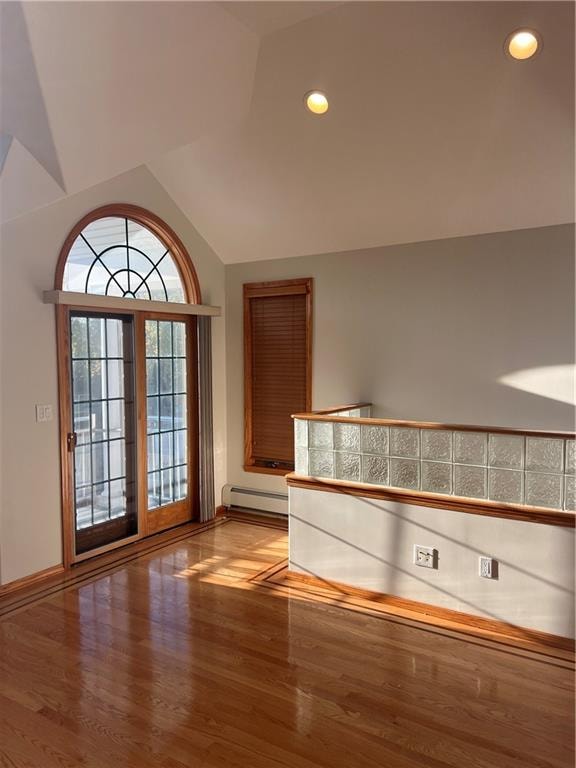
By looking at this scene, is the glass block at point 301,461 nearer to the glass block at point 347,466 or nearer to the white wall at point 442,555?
the white wall at point 442,555

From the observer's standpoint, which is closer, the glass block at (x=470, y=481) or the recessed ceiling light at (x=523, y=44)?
the recessed ceiling light at (x=523, y=44)

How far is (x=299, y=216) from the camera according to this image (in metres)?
5.01

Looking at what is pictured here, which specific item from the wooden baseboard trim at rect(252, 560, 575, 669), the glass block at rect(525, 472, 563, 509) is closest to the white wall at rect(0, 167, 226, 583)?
the wooden baseboard trim at rect(252, 560, 575, 669)

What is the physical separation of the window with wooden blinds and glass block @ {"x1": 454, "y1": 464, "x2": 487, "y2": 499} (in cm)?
207

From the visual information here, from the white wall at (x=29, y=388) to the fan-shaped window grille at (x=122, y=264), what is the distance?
0.75 ft

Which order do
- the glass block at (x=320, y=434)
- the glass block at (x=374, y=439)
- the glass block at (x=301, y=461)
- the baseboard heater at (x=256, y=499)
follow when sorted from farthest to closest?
the baseboard heater at (x=256, y=499) → the glass block at (x=301, y=461) → the glass block at (x=320, y=434) → the glass block at (x=374, y=439)

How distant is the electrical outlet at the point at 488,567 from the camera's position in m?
3.43

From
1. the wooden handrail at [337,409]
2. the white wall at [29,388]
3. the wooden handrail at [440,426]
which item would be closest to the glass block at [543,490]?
the wooden handrail at [440,426]

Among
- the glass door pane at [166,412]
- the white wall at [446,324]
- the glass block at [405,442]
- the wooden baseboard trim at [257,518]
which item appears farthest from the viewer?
the wooden baseboard trim at [257,518]

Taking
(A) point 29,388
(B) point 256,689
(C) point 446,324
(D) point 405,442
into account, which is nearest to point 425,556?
(D) point 405,442

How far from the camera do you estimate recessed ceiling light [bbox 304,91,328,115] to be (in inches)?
150

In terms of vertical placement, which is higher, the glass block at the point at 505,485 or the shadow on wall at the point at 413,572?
the glass block at the point at 505,485

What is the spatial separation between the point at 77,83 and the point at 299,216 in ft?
8.00

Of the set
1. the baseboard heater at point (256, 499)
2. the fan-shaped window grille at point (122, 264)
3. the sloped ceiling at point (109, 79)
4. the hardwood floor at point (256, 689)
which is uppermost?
the sloped ceiling at point (109, 79)
